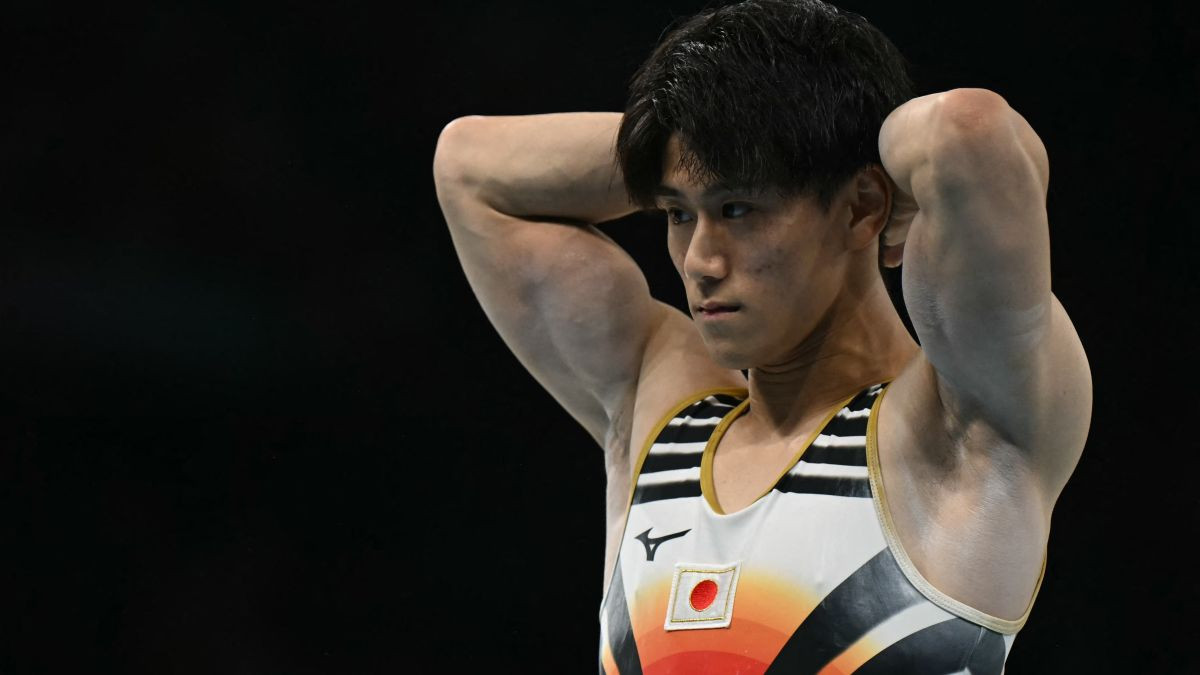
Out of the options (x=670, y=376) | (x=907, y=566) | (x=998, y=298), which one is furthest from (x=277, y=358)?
(x=998, y=298)

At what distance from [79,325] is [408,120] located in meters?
0.66

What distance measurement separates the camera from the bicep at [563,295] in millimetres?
1729

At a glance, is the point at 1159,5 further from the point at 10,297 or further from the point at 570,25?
the point at 10,297

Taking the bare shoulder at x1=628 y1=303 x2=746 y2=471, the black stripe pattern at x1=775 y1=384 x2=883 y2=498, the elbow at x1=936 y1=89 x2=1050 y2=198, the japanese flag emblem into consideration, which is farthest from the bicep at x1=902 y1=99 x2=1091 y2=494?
the bare shoulder at x1=628 y1=303 x2=746 y2=471

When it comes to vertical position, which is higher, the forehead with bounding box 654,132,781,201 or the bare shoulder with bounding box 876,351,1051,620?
the forehead with bounding box 654,132,781,201

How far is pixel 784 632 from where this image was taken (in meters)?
1.43

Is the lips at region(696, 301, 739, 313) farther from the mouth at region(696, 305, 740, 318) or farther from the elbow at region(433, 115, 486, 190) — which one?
the elbow at region(433, 115, 486, 190)

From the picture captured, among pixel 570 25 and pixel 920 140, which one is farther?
pixel 570 25

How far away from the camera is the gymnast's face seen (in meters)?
1.46

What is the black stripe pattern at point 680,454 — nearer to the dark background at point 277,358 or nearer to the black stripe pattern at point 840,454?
the black stripe pattern at point 840,454

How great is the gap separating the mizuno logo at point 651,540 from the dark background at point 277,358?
3.01ft

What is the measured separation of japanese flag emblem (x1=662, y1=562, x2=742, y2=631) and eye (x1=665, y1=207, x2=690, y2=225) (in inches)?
12.8

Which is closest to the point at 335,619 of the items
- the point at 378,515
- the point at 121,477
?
the point at 378,515

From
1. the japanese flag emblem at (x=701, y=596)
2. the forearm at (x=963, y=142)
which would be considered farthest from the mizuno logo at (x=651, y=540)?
the forearm at (x=963, y=142)
